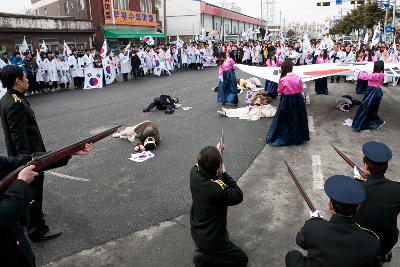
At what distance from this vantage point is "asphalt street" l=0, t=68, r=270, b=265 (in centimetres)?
461

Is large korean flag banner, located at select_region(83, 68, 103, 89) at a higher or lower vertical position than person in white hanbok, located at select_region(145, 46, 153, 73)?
lower

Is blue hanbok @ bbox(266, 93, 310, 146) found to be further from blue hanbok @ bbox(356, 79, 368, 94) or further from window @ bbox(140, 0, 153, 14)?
window @ bbox(140, 0, 153, 14)

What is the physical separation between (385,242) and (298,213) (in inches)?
62.7

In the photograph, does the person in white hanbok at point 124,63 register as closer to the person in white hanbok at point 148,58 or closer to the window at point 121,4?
the person in white hanbok at point 148,58

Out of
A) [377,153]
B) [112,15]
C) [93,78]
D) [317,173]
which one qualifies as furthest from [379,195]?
[112,15]

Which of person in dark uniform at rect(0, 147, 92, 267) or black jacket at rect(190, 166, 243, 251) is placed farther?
black jacket at rect(190, 166, 243, 251)

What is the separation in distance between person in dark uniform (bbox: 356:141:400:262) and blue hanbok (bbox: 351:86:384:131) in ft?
19.6

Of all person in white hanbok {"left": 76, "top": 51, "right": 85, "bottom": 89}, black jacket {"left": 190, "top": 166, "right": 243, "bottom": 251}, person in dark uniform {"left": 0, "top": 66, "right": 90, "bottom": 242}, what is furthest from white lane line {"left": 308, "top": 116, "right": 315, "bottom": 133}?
person in white hanbok {"left": 76, "top": 51, "right": 85, "bottom": 89}

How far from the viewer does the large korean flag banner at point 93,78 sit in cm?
1708

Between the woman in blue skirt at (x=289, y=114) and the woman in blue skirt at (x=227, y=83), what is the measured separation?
13.0ft

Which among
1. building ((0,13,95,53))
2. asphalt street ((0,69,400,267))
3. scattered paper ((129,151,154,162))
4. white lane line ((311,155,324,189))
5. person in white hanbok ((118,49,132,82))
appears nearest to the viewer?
asphalt street ((0,69,400,267))

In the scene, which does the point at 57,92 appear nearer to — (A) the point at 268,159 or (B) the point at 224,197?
(A) the point at 268,159

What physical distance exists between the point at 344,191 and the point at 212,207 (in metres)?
1.33

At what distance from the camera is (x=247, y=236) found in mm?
4277
